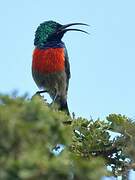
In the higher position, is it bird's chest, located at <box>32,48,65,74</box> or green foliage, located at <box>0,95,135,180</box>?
bird's chest, located at <box>32,48,65,74</box>

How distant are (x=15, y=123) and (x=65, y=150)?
0.81 ft

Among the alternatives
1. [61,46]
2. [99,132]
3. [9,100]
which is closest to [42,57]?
[61,46]

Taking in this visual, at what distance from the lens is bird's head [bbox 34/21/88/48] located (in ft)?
25.8

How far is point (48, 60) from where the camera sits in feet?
24.8

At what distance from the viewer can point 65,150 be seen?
1.77 meters

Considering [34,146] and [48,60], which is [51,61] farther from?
[34,146]

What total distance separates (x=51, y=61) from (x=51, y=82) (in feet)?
0.91

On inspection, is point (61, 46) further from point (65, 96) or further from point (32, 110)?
point (32, 110)

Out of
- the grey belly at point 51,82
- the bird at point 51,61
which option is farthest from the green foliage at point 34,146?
the grey belly at point 51,82

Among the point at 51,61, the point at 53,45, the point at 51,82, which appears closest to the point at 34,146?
the point at 51,82

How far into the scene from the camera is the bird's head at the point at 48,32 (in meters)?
7.87

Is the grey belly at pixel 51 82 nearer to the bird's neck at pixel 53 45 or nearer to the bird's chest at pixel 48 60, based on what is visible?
the bird's chest at pixel 48 60

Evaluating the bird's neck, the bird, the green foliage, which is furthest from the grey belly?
the green foliage

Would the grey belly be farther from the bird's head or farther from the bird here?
the bird's head
